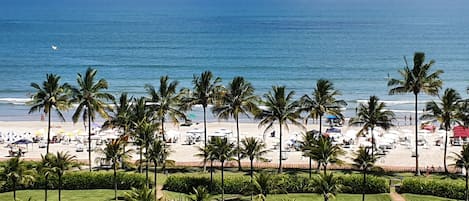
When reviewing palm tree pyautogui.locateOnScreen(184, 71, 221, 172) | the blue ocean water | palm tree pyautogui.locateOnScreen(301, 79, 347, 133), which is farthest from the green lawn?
the blue ocean water

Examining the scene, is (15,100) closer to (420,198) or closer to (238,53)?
(238,53)

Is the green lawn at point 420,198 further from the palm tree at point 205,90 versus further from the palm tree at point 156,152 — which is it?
the palm tree at point 156,152

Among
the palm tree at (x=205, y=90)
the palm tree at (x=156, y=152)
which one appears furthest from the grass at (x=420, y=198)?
the palm tree at (x=156, y=152)

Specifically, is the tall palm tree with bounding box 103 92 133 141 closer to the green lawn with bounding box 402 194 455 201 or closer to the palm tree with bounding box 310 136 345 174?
the palm tree with bounding box 310 136 345 174

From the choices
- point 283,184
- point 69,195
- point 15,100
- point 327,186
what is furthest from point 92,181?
point 15,100

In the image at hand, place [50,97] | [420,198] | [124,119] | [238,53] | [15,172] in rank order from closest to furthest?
[15,172], [420,198], [50,97], [124,119], [238,53]

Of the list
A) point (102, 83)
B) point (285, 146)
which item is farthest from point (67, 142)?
point (285, 146)
